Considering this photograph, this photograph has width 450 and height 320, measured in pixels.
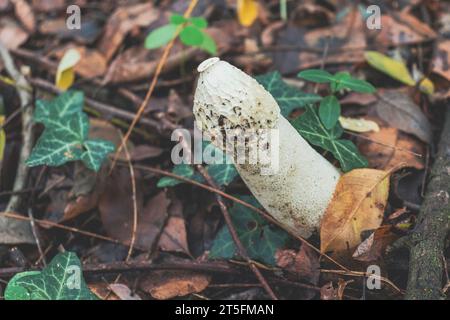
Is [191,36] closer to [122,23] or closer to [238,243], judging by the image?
[122,23]

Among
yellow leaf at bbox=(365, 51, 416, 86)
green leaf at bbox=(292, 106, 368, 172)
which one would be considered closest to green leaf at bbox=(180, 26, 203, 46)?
green leaf at bbox=(292, 106, 368, 172)

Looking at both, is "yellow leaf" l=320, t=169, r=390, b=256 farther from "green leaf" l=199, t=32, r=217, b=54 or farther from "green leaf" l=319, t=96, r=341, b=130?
"green leaf" l=199, t=32, r=217, b=54

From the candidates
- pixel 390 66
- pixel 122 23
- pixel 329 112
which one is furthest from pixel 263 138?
pixel 122 23

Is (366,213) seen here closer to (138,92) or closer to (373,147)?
(373,147)

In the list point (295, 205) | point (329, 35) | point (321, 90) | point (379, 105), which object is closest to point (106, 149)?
point (295, 205)

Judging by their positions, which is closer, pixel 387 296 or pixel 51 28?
pixel 387 296

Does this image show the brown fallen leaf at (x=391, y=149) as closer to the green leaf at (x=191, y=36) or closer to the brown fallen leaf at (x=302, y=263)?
the brown fallen leaf at (x=302, y=263)
